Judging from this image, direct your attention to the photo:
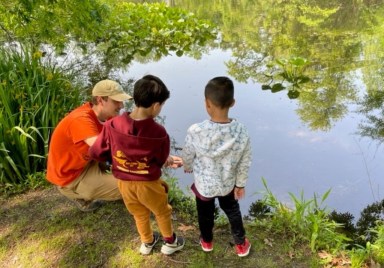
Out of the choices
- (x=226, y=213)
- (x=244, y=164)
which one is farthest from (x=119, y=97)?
(x=226, y=213)

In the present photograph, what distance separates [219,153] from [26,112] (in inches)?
91.9

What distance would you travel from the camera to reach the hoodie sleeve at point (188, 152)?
7.43ft

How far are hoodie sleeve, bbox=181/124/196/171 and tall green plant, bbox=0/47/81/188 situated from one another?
1.72m

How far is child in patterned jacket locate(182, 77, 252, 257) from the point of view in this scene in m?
2.09

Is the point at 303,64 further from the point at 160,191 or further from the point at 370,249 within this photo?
the point at 160,191

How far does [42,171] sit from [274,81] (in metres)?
5.03

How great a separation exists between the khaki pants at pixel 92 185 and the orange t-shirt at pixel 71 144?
6 cm

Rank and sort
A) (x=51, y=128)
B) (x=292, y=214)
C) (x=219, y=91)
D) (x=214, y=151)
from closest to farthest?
1. (x=219, y=91)
2. (x=214, y=151)
3. (x=292, y=214)
4. (x=51, y=128)

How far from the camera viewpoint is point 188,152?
2.31m

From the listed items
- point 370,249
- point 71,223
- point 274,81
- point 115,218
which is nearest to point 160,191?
point 115,218

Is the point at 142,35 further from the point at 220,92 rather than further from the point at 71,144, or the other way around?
the point at 220,92

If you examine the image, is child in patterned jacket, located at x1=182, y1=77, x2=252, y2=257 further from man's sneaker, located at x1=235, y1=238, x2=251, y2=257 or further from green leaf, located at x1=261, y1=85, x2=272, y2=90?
green leaf, located at x1=261, y1=85, x2=272, y2=90

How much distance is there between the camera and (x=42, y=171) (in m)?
3.65

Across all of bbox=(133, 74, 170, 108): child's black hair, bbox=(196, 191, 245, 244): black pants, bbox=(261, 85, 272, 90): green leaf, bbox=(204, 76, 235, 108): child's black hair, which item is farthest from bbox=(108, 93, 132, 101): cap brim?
bbox=(261, 85, 272, 90): green leaf
